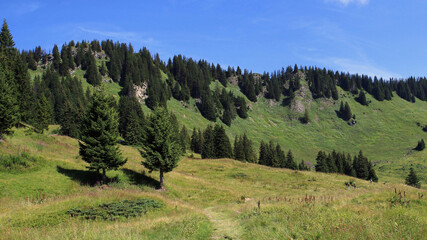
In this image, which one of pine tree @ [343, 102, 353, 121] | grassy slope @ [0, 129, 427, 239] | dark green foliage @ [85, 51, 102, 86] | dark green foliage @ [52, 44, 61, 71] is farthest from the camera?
pine tree @ [343, 102, 353, 121]

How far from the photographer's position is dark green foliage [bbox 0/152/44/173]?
21.5 m

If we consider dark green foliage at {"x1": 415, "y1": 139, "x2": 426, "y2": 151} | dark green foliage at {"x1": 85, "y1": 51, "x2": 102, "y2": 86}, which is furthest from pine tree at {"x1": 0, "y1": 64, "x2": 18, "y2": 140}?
dark green foliage at {"x1": 415, "y1": 139, "x2": 426, "y2": 151}

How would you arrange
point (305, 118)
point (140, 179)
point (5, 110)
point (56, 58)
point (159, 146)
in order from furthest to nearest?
point (305, 118) < point (56, 58) < point (5, 110) < point (140, 179) < point (159, 146)

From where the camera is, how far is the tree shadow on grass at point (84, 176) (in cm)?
2413

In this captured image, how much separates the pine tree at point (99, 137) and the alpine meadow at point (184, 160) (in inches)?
5.3

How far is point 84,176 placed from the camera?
25188mm

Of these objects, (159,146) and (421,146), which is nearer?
(159,146)

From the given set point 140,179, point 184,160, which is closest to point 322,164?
point 184,160

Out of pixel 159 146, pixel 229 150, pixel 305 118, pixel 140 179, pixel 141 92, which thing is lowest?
pixel 140 179

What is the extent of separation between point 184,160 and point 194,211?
46.4 m

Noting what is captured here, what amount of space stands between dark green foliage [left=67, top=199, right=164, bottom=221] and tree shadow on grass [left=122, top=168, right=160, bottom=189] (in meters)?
15.0

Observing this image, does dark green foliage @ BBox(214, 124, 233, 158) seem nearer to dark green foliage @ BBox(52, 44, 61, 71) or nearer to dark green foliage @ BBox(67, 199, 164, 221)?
dark green foliage @ BBox(67, 199, 164, 221)

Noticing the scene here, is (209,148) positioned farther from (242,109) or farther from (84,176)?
(242,109)

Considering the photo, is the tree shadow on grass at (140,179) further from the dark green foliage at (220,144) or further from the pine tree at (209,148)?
the dark green foliage at (220,144)
